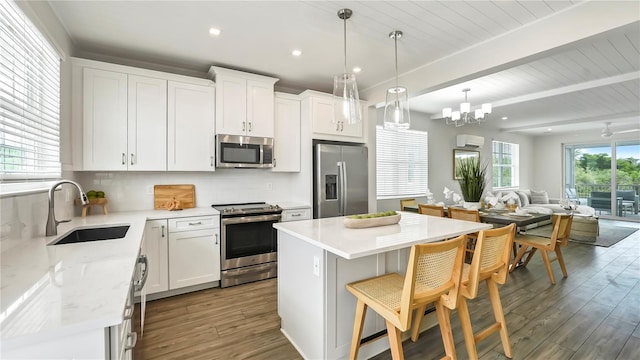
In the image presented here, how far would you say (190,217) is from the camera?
3004mm

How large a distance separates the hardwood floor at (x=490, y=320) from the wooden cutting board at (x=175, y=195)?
1.09m

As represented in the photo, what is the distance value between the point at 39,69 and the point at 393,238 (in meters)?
2.71

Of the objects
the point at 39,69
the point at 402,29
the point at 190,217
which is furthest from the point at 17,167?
the point at 402,29

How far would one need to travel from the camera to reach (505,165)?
8.50 metres

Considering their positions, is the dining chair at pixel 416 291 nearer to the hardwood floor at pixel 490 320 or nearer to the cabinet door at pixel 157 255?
the hardwood floor at pixel 490 320

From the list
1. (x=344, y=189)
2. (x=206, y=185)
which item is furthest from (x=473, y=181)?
(x=206, y=185)

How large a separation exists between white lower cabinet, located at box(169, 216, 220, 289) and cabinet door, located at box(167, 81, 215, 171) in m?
0.67

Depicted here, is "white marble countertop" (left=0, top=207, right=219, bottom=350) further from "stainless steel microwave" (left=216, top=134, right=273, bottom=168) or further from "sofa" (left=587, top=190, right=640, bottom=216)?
"sofa" (left=587, top=190, right=640, bottom=216)

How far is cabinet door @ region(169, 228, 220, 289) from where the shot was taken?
2930 millimetres

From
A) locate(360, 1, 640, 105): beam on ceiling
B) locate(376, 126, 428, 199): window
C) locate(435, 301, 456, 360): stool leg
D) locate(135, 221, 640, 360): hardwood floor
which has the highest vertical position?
locate(360, 1, 640, 105): beam on ceiling

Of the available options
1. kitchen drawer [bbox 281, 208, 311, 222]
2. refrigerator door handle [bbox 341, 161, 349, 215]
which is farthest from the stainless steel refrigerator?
kitchen drawer [bbox 281, 208, 311, 222]

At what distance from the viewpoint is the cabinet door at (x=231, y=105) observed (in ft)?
11.0

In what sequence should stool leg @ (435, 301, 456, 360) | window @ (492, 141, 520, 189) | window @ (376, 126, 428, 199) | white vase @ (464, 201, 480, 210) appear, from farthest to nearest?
window @ (492, 141, 520, 189) → window @ (376, 126, 428, 199) → white vase @ (464, 201, 480, 210) → stool leg @ (435, 301, 456, 360)

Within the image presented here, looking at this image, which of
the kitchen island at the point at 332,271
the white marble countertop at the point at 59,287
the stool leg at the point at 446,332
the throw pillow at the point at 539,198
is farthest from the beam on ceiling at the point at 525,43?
the throw pillow at the point at 539,198
